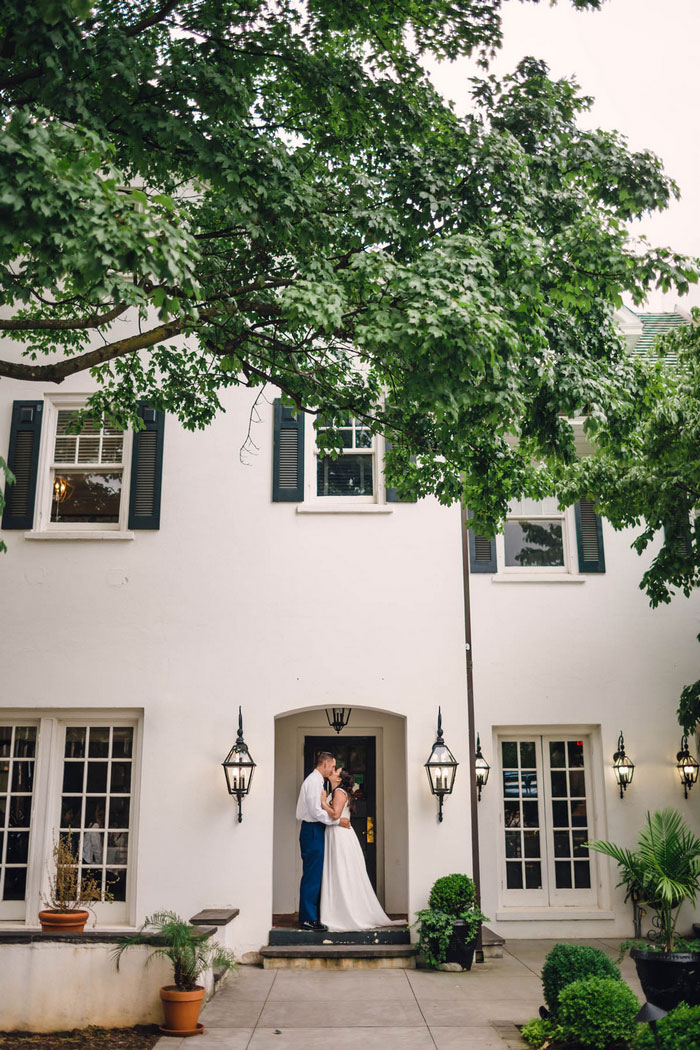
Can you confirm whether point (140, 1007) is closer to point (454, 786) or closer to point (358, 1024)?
point (358, 1024)

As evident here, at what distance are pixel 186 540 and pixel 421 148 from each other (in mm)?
5761

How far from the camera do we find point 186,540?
11.8m

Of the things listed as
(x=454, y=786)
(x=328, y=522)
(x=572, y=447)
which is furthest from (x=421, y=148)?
(x=454, y=786)

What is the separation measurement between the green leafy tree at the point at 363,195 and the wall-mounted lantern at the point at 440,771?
410 centimetres

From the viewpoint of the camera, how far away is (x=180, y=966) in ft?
26.4

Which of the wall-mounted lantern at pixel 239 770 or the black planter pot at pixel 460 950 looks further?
the wall-mounted lantern at pixel 239 770

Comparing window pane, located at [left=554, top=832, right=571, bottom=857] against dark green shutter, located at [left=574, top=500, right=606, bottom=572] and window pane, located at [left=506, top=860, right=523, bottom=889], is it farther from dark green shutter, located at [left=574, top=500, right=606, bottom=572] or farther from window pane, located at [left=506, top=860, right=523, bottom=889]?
dark green shutter, located at [left=574, top=500, right=606, bottom=572]

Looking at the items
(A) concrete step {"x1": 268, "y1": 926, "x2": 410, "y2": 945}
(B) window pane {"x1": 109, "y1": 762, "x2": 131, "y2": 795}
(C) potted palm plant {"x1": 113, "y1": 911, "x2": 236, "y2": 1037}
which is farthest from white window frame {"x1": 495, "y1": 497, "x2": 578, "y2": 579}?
(C) potted palm plant {"x1": 113, "y1": 911, "x2": 236, "y2": 1037}

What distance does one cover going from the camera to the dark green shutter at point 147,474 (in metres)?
11.8

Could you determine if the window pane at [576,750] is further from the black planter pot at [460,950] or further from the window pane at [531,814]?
the black planter pot at [460,950]

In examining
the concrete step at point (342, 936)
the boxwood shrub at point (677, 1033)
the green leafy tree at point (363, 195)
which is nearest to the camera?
the boxwood shrub at point (677, 1033)

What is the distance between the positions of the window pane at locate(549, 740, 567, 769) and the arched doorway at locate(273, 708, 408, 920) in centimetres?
190

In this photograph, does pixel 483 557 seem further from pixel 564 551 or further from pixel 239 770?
pixel 239 770

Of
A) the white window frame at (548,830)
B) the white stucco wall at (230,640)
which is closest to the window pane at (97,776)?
the white stucco wall at (230,640)
